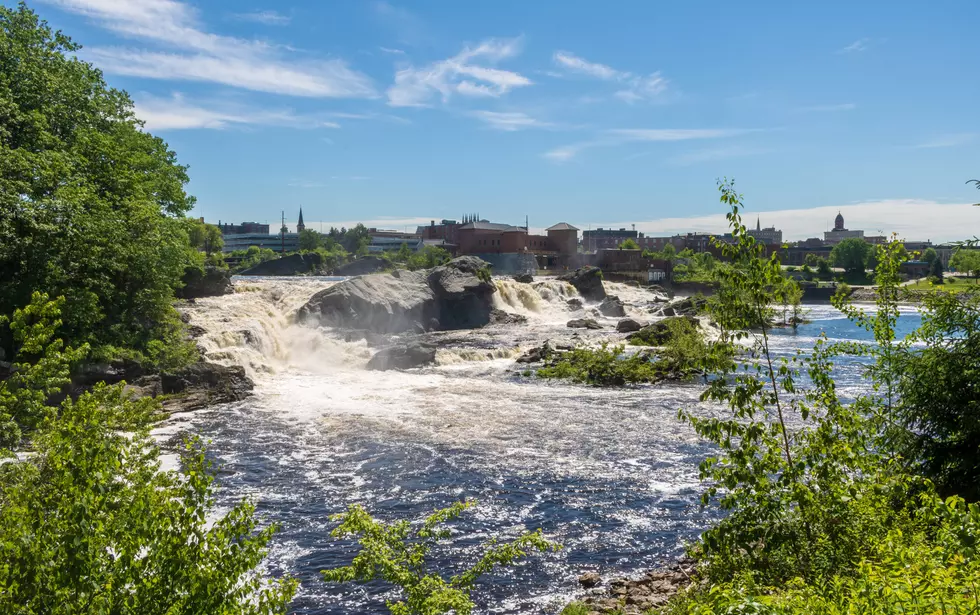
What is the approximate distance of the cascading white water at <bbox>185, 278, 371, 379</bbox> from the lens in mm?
33781

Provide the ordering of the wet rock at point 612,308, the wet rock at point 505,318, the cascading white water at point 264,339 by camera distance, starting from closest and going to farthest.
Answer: the cascading white water at point 264,339, the wet rock at point 505,318, the wet rock at point 612,308

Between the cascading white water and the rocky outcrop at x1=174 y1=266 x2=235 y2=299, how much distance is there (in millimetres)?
2325

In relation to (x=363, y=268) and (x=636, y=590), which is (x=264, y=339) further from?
(x=363, y=268)

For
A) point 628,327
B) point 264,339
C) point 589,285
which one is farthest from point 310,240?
point 264,339

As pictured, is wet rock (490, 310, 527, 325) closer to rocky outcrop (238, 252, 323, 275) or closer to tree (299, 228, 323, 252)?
rocky outcrop (238, 252, 323, 275)

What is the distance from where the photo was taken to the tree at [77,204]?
21.2m

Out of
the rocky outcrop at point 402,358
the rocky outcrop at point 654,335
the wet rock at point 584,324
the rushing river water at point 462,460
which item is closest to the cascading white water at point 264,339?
the rushing river water at point 462,460

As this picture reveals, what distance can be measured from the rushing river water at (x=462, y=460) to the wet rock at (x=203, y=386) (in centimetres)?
80

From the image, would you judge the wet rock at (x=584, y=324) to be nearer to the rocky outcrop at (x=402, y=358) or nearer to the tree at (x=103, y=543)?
the rocky outcrop at (x=402, y=358)

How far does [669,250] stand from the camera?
417ft

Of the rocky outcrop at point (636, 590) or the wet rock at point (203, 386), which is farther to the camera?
the wet rock at point (203, 386)

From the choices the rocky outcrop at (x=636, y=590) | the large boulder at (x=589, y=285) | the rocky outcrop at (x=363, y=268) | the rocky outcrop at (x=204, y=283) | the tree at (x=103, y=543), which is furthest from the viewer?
the rocky outcrop at (x=363, y=268)

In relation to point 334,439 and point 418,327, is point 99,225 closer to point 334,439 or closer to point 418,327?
point 334,439

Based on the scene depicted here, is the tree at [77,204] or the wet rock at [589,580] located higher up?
the tree at [77,204]
